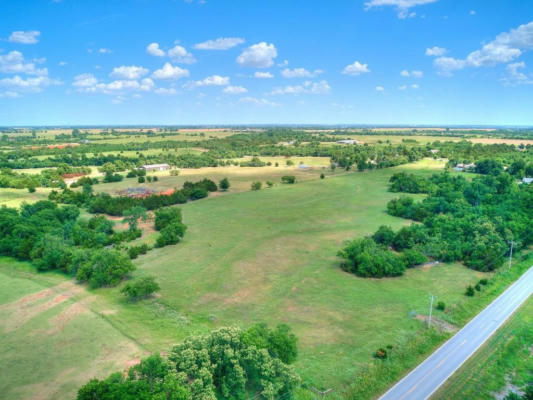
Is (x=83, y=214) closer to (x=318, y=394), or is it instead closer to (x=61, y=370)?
(x=61, y=370)

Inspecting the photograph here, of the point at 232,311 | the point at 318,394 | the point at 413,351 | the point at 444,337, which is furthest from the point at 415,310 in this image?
the point at 232,311

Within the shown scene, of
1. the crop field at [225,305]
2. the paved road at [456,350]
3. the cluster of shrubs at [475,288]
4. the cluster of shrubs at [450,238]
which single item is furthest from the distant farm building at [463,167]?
the cluster of shrubs at [475,288]

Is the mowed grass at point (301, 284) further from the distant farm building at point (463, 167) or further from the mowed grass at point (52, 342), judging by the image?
the distant farm building at point (463, 167)

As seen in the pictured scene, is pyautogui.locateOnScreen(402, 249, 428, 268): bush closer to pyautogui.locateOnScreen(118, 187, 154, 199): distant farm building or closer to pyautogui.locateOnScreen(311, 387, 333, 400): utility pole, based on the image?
pyautogui.locateOnScreen(311, 387, 333, 400): utility pole

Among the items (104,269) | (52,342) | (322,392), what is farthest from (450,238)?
(52,342)

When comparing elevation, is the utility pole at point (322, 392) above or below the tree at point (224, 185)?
below

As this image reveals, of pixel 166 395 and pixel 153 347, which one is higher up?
pixel 166 395

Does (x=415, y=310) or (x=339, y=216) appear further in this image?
(x=339, y=216)
